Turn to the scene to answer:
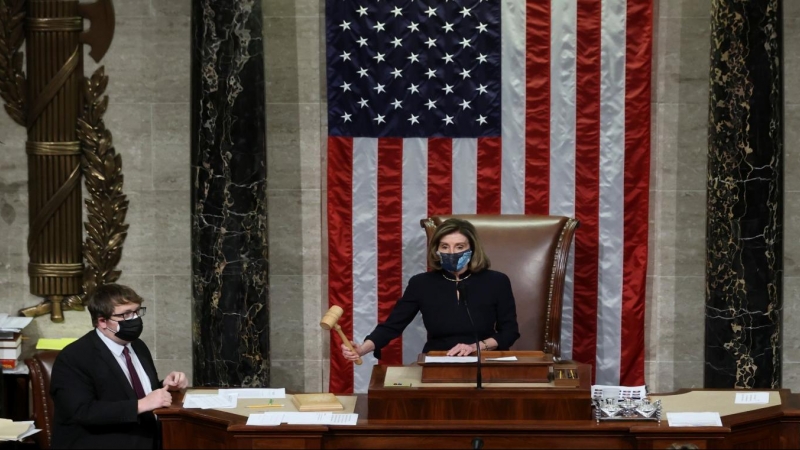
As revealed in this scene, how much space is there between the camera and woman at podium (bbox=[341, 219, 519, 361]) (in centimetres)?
689

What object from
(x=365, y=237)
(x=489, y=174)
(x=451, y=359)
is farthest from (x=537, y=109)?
(x=451, y=359)

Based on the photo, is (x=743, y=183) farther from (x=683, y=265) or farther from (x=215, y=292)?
(x=215, y=292)

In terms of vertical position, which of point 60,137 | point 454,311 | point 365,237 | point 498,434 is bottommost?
point 498,434

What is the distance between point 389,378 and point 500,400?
615mm

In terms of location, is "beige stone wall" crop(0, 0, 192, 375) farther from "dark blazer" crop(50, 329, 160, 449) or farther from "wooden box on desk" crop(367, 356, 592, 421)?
"wooden box on desk" crop(367, 356, 592, 421)

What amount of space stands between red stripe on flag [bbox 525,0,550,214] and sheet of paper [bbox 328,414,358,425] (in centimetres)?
301

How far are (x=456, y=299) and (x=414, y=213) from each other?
1354mm

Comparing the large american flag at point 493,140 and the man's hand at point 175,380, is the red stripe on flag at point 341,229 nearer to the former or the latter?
the large american flag at point 493,140

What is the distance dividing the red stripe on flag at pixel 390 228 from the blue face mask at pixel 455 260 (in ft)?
4.38

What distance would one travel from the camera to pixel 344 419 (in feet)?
18.1

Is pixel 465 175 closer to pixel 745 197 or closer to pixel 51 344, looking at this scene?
pixel 745 197

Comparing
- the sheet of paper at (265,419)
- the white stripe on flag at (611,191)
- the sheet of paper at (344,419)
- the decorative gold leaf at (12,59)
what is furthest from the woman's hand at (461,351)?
the decorative gold leaf at (12,59)

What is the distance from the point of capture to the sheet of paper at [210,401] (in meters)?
5.79

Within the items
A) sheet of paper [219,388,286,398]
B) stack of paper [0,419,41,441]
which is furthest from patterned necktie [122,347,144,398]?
stack of paper [0,419,41,441]
